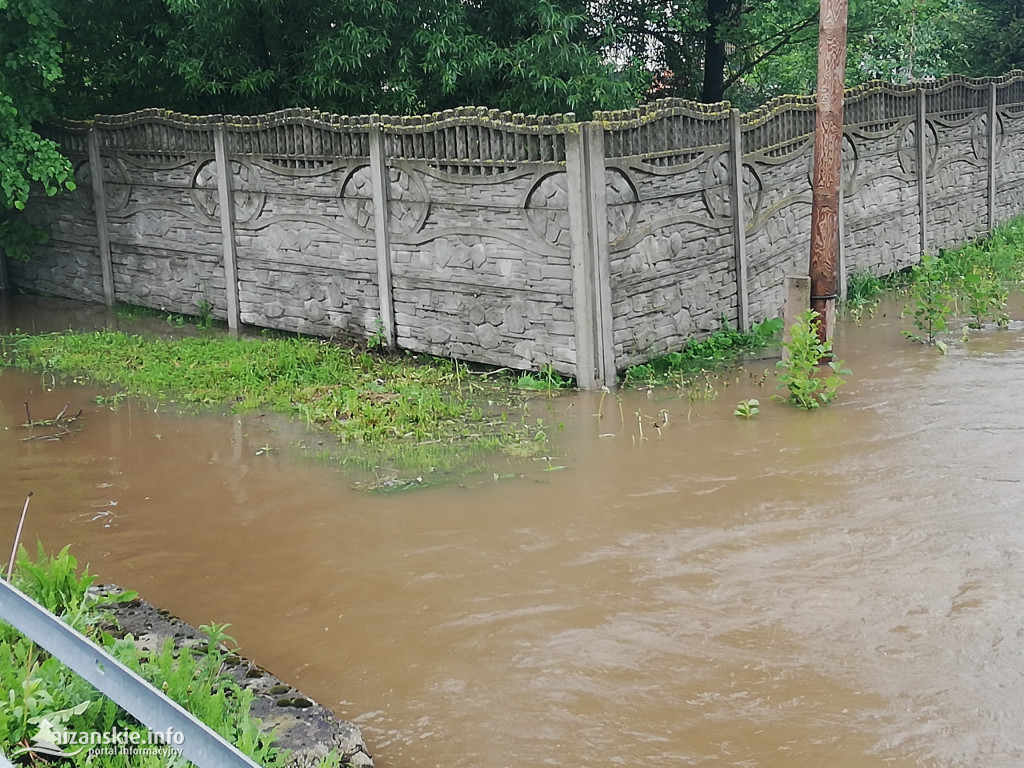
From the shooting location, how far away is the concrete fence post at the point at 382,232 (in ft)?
33.0

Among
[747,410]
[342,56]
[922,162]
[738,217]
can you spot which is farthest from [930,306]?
[342,56]

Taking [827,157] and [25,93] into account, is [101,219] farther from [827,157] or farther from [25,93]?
[827,157]

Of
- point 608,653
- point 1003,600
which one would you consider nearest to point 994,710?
point 1003,600

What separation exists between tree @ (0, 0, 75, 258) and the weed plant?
27.3 ft

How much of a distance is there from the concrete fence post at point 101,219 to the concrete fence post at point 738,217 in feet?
22.8

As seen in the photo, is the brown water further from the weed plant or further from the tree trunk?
the tree trunk

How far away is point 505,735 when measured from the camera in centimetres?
438

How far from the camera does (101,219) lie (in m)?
13.3

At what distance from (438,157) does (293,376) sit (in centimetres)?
209

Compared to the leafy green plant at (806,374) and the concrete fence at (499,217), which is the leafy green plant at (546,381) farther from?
the leafy green plant at (806,374)

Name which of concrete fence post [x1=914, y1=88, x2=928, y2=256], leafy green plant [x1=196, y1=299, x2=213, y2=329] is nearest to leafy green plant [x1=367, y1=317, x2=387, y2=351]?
leafy green plant [x1=196, y1=299, x2=213, y2=329]

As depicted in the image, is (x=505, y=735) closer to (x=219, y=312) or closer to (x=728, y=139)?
(x=728, y=139)

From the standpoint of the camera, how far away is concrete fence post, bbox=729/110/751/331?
10086 millimetres

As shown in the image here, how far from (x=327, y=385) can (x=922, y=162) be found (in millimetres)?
7479
